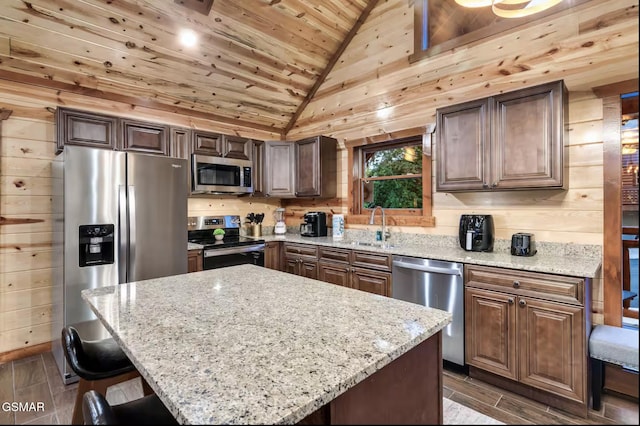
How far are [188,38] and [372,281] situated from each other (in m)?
2.85

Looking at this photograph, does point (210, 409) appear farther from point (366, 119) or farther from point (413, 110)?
Answer: point (366, 119)

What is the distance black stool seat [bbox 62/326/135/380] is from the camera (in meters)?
1.11

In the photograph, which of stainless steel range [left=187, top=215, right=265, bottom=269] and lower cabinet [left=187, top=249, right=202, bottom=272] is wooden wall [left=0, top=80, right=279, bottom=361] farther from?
stainless steel range [left=187, top=215, right=265, bottom=269]

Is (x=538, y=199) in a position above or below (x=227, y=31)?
below

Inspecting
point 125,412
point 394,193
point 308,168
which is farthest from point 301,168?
point 125,412

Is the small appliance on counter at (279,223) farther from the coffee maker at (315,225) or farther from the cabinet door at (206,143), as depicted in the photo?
the cabinet door at (206,143)

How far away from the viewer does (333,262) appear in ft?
10.9

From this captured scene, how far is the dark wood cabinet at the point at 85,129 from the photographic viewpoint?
2.78 m

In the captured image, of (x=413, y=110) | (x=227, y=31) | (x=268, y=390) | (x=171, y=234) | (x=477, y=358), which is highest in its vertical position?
(x=227, y=31)

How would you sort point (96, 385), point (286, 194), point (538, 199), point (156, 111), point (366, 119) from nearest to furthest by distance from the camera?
point (96, 385) → point (538, 199) → point (156, 111) → point (366, 119) → point (286, 194)

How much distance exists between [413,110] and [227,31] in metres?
2.02

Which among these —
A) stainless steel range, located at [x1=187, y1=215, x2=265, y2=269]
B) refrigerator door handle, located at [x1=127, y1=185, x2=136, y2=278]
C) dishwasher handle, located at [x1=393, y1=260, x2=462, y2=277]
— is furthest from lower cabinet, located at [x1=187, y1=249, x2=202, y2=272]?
dishwasher handle, located at [x1=393, y1=260, x2=462, y2=277]

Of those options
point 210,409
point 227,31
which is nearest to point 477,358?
point 210,409

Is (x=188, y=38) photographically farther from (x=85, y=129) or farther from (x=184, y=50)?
(x=85, y=129)
